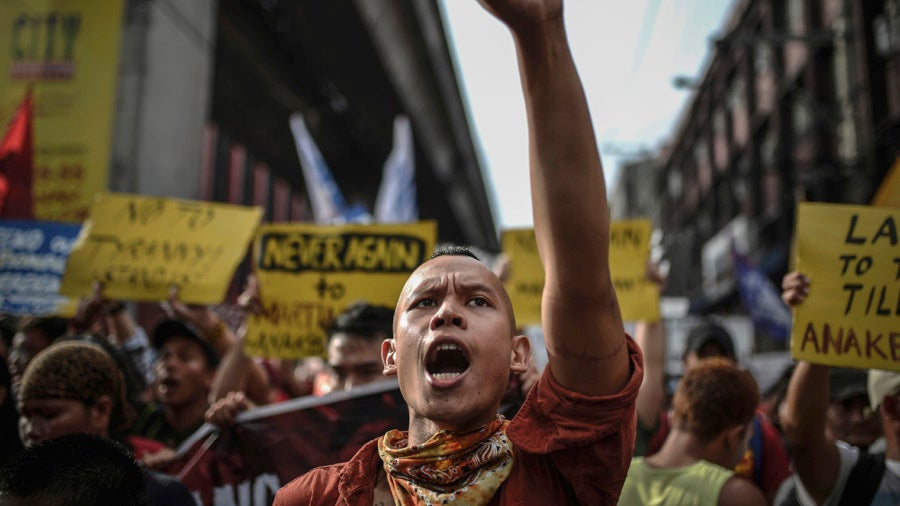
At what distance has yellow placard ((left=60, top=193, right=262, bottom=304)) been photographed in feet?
14.4

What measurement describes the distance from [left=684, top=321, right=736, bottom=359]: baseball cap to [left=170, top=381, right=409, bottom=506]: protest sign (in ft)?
7.08

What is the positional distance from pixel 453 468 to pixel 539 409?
213 mm

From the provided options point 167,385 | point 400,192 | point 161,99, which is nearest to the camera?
point 167,385

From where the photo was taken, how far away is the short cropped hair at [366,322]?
376 centimetres

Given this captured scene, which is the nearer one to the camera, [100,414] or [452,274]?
[452,274]

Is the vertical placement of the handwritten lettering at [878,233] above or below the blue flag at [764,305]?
above

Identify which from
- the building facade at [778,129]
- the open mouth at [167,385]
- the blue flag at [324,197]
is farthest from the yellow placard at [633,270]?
the building facade at [778,129]

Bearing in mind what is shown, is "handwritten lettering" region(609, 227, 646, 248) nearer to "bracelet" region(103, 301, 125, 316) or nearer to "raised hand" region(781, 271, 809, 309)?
"raised hand" region(781, 271, 809, 309)

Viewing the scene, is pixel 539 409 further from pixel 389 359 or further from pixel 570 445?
pixel 389 359

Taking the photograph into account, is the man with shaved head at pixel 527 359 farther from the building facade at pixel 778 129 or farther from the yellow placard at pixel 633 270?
the building facade at pixel 778 129

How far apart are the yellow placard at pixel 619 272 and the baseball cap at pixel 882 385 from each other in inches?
46.6

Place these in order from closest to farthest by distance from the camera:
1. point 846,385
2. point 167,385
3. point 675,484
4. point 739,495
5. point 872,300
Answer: point 739,495
point 675,484
point 872,300
point 167,385
point 846,385

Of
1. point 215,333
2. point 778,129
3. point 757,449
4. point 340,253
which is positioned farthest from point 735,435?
point 778,129

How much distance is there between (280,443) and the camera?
325 cm
